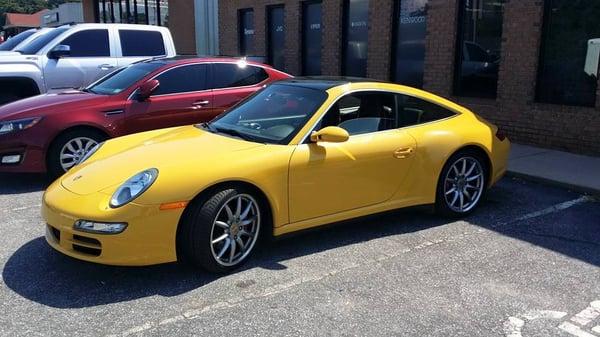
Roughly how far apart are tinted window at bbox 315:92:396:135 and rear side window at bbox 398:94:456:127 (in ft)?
0.31

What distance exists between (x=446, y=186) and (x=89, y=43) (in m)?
7.06

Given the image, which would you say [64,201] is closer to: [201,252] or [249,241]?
[201,252]

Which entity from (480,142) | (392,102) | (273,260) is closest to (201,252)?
(273,260)

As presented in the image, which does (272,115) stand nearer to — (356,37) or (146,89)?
(146,89)

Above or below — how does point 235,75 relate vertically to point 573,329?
above

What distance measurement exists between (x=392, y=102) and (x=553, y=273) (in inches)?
77.5

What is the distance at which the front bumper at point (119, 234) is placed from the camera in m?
3.60

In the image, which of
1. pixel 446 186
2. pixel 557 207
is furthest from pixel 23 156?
pixel 557 207

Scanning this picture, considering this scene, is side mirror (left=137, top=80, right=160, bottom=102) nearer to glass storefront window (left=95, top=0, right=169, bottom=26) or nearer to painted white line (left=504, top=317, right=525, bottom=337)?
painted white line (left=504, top=317, right=525, bottom=337)

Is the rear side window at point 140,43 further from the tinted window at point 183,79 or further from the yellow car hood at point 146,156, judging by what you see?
the yellow car hood at point 146,156

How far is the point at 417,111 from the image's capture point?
17.1 feet

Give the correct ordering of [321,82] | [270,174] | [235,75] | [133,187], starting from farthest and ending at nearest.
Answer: [235,75]
[321,82]
[270,174]
[133,187]

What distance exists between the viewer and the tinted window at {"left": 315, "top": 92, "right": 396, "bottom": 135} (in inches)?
183

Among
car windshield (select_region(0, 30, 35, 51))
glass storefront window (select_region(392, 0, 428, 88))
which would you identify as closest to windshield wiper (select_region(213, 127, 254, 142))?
glass storefront window (select_region(392, 0, 428, 88))
